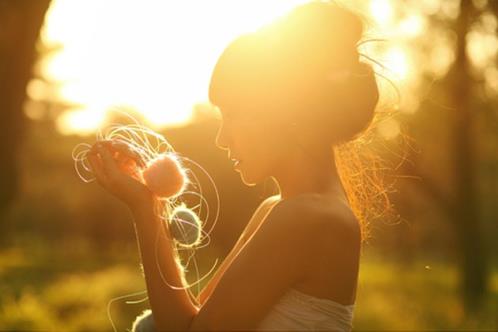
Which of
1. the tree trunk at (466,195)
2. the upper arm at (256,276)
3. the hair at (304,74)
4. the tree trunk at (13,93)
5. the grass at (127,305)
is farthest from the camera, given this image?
the tree trunk at (466,195)

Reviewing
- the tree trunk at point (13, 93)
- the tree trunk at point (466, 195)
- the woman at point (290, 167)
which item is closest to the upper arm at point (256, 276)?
the woman at point (290, 167)

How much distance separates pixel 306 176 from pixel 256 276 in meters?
0.43

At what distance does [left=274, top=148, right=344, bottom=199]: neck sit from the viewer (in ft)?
9.41

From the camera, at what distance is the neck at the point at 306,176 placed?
287cm

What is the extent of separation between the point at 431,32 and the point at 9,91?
769cm

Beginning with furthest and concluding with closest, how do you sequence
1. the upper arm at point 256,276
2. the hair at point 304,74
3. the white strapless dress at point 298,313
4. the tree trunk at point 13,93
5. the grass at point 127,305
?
the grass at point 127,305 < the tree trunk at point 13,93 < the hair at point 304,74 < the white strapless dress at point 298,313 < the upper arm at point 256,276

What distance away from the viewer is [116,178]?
2.83 m

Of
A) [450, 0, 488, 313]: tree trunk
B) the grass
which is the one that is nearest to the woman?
the grass

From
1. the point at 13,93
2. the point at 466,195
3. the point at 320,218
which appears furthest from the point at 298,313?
the point at 466,195

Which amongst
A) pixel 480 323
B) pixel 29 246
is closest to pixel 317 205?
pixel 480 323

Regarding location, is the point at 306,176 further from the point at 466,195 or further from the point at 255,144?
the point at 466,195

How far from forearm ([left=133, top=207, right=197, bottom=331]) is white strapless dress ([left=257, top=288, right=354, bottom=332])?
26 cm

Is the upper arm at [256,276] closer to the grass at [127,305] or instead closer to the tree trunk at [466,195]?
the grass at [127,305]

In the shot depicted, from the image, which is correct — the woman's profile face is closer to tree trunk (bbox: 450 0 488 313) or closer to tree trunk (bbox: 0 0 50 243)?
tree trunk (bbox: 0 0 50 243)
